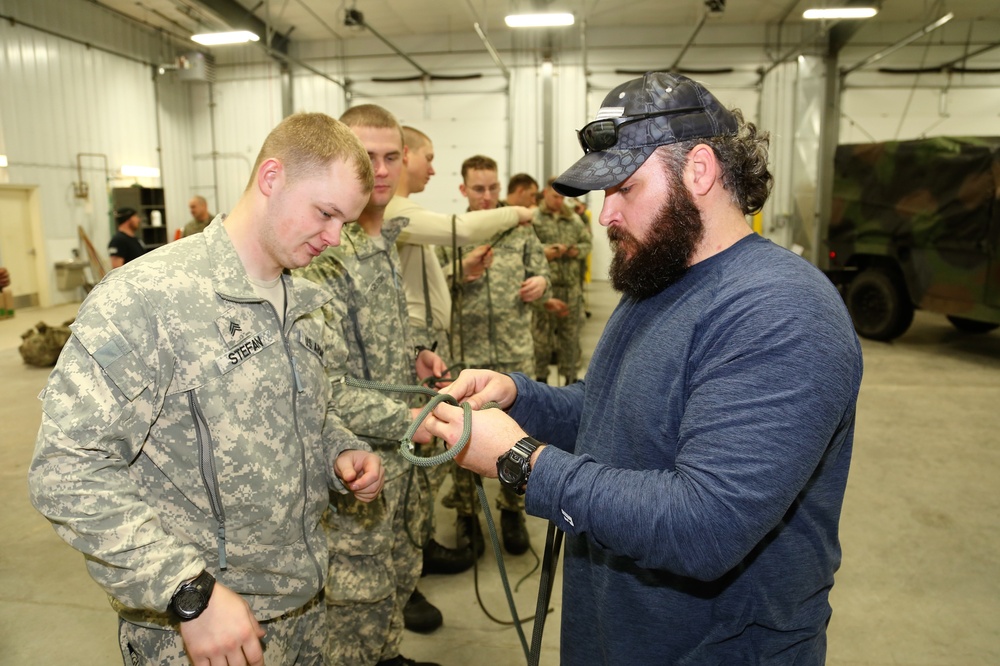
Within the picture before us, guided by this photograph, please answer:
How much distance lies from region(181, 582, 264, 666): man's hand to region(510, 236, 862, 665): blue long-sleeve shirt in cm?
56

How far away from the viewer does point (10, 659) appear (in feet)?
8.87

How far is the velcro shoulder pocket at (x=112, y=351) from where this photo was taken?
1141 mm

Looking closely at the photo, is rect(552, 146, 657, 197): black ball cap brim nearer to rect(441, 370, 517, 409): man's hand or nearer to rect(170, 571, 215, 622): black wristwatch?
rect(441, 370, 517, 409): man's hand

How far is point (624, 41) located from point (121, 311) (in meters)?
12.9

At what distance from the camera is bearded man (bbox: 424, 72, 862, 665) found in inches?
39.4

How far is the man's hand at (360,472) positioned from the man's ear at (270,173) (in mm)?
645

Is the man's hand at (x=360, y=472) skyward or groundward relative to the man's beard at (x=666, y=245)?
groundward

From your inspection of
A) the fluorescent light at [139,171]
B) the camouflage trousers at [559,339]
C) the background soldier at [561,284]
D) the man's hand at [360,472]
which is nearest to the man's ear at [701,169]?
the man's hand at [360,472]

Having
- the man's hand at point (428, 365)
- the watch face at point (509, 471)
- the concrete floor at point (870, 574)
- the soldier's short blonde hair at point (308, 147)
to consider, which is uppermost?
the soldier's short blonde hair at point (308, 147)

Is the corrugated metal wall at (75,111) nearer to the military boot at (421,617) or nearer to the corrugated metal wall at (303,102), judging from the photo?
the corrugated metal wall at (303,102)

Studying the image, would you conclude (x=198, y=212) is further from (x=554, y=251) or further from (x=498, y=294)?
(x=498, y=294)

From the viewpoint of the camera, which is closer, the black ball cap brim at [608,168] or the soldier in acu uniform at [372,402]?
the black ball cap brim at [608,168]

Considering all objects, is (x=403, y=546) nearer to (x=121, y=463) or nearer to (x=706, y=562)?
(x=121, y=463)

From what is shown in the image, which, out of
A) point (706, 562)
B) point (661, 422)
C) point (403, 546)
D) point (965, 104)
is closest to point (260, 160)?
point (661, 422)
